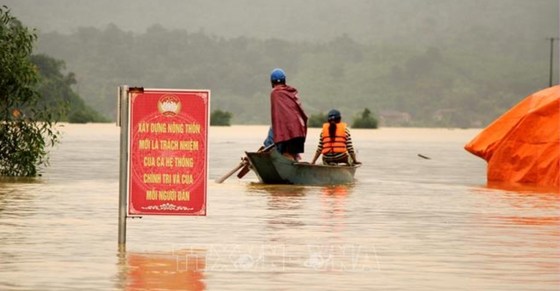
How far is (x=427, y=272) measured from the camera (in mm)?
12922

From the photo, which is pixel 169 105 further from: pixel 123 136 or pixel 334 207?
pixel 334 207

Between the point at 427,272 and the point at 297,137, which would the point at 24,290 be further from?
the point at 297,137

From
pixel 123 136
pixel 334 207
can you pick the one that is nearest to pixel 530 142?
pixel 334 207

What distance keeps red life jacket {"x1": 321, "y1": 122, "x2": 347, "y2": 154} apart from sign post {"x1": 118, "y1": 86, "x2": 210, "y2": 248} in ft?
39.9

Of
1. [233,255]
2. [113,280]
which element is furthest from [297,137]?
[113,280]

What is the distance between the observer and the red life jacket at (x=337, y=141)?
26250 mm

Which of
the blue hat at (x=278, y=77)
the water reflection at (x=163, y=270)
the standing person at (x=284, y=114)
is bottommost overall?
the water reflection at (x=163, y=270)

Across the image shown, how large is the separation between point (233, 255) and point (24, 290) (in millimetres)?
2889

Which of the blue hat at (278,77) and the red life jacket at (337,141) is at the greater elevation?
the blue hat at (278,77)

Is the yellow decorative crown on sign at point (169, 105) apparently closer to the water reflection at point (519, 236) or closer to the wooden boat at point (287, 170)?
the water reflection at point (519, 236)

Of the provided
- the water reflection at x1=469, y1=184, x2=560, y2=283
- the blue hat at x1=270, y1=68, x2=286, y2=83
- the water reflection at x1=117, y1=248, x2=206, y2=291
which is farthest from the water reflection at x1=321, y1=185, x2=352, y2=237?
the water reflection at x1=117, y1=248, x2=206, y2=291

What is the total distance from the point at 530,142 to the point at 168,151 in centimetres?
1539

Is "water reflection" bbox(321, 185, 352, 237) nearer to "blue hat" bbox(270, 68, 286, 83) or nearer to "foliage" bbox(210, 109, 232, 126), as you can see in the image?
"blue hat" bbox(270, 68, 286, 83)

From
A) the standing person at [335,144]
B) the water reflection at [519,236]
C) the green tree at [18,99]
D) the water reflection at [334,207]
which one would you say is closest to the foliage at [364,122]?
the green tree at [18,99]
